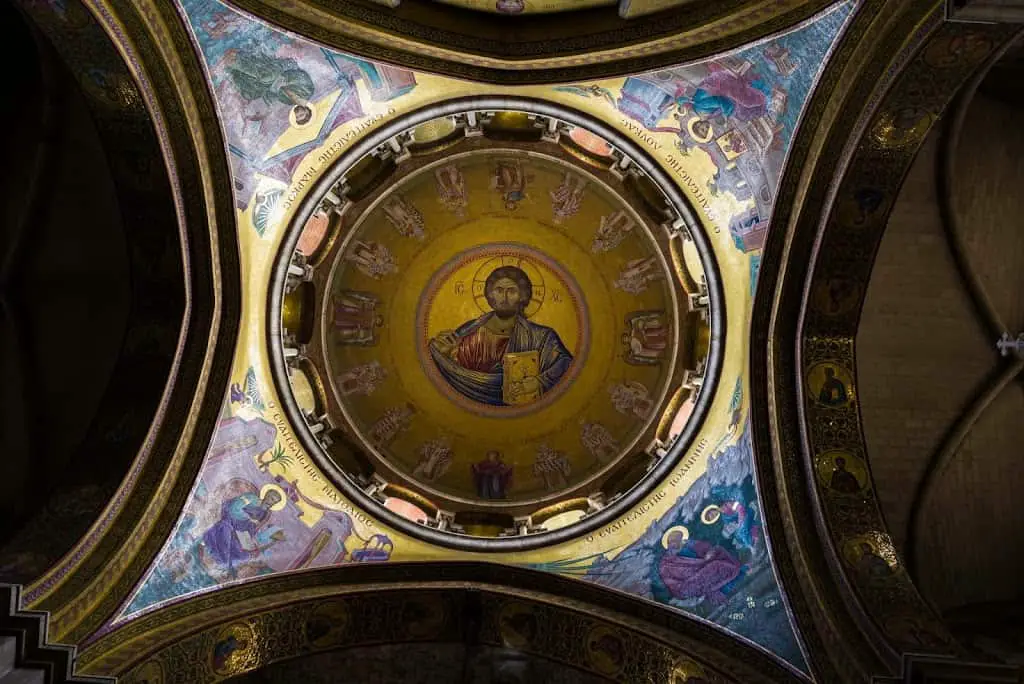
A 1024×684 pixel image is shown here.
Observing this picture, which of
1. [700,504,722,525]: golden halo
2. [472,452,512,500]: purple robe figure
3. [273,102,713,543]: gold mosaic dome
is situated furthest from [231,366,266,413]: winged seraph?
[700,504,722,525]: golden halo

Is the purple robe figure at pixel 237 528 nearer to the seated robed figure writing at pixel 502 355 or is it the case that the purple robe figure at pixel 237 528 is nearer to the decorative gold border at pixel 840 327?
the seated robed figure writing at pixel 502 355

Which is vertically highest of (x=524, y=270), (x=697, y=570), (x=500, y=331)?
(x=524, y=270)

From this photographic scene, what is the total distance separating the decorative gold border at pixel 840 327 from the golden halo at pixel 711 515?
77cm

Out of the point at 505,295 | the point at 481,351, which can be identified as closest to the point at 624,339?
the point at 505,295

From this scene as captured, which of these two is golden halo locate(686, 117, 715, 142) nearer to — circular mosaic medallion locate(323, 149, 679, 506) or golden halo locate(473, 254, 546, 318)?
circular mosaic medallion locate(323, 149, 679, 506)

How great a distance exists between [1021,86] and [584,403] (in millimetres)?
8137

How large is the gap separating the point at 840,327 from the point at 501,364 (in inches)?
238

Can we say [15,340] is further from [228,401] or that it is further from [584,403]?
[584,403]

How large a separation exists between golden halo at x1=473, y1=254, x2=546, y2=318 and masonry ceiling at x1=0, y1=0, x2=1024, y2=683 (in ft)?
3.61

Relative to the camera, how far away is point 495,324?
14.2 metres

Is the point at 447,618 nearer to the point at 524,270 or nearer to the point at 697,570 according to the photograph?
the point at 697,570

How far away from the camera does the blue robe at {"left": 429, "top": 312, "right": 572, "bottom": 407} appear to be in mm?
Answer: 14117

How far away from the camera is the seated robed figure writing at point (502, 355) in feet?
46.3

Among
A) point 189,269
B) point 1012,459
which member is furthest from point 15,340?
→ point 1012,459
